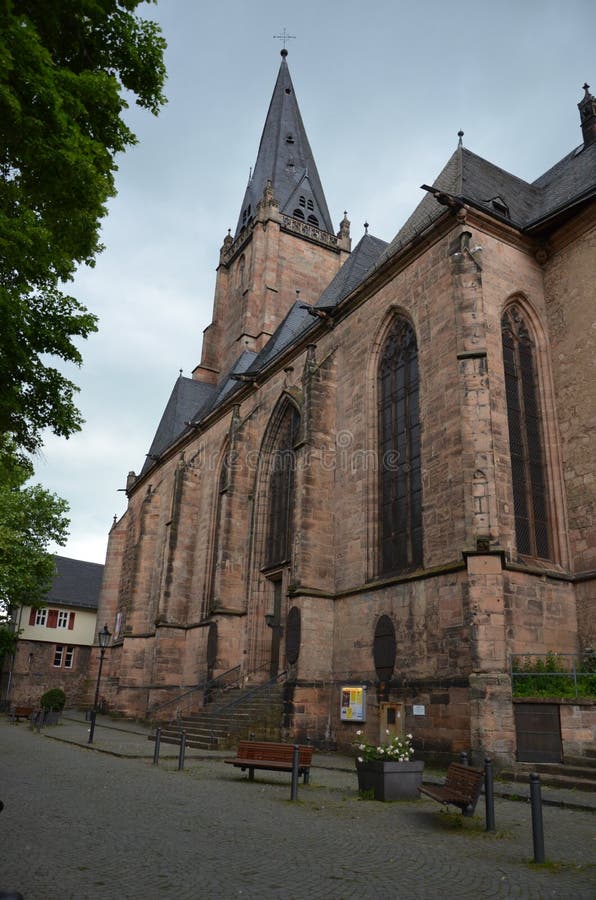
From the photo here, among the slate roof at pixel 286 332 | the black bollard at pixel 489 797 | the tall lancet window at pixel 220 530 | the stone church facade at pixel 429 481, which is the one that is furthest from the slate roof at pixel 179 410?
the black bollard at pixel 489 797

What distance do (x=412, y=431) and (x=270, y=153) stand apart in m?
32.0

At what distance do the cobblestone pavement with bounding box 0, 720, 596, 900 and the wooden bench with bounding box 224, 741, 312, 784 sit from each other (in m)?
0.32

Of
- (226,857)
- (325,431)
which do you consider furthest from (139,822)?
(325,431)

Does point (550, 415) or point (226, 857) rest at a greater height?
point (550, 415)

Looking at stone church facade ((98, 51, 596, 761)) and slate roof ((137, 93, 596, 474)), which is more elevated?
slate roof ((137, 93, 596, 474))

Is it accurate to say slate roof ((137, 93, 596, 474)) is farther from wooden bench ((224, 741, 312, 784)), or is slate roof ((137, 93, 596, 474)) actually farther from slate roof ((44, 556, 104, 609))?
wooden bench ((224, 741, 312, 784))

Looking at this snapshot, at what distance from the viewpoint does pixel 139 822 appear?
693 cm

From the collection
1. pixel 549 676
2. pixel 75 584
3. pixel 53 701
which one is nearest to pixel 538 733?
pixel 549 676

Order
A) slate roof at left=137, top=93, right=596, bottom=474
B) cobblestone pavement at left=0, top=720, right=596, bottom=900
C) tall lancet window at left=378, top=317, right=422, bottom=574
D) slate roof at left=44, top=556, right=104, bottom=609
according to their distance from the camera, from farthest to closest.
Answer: slate roof at left=44, top=556, right=104, bottom=609 < slate roof at left=137, top=93, right=596, bottom=474 < tall lancet window at left=378, top=317, right=422, bottom=574 < cobblestone pavement at left=0, top=720, right=596, bottom=900

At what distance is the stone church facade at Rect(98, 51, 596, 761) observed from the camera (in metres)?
12.8

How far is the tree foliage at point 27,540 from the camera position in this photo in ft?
91.7

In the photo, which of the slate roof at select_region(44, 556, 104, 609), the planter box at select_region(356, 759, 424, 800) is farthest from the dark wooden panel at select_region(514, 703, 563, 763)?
the slate roof at select_region(44, 556, 104, 609)

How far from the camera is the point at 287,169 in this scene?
4128 centimetres

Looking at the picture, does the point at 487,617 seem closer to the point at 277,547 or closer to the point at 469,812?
the point at 469,812
